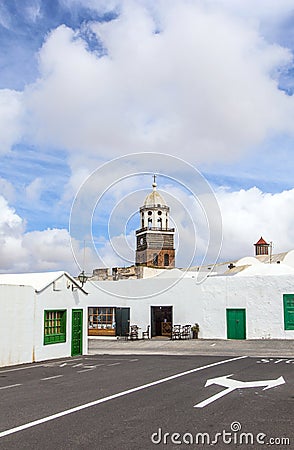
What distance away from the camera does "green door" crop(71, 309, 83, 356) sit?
23791 mm

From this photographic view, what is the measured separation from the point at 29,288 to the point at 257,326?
600 inches

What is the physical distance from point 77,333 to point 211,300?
10902 mm

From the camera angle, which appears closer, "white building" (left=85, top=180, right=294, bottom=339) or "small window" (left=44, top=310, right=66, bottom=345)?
"small window" (left=44, top=310, right=66, bottom=345)

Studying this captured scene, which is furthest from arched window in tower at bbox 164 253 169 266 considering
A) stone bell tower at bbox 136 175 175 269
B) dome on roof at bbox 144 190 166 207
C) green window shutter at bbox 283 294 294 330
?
green window shutter at bbox 283 294 294 330

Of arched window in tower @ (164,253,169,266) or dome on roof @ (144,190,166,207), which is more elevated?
dome on roof @ (144,190,166,207)

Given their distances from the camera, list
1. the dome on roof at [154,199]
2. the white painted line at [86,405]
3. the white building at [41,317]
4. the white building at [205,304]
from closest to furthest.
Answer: the white painted line at [86,405]
the white building at [41,317]
the white building at [205,304]
the dome on roof at [154,199]

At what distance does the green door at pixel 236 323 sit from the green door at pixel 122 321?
6.68 meters

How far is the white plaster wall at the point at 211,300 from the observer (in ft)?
101

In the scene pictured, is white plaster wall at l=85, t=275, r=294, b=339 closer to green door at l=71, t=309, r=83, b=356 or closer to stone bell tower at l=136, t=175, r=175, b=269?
green door at l=71, t=309, r=83, b=356

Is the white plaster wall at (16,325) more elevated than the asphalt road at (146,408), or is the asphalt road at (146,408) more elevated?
the white plaster wall at (16,325)

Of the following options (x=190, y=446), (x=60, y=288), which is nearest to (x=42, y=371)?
(x=60, y=288)

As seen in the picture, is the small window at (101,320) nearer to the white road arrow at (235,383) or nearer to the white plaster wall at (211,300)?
the white plaster wall at (211,300)

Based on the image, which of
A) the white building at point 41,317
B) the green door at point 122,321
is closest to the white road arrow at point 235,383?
the white building at point 41,317

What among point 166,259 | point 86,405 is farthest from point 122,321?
point 166,259
